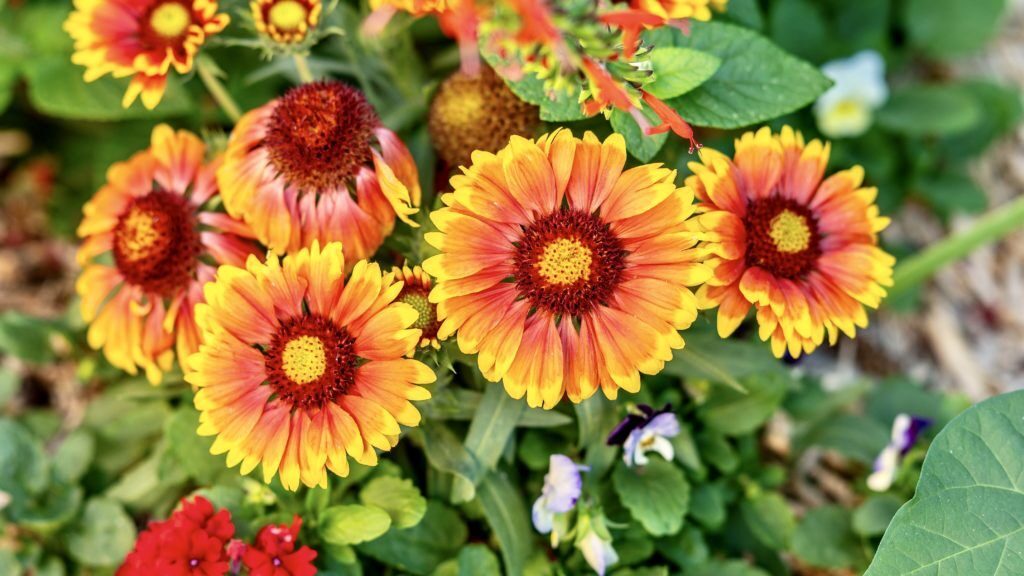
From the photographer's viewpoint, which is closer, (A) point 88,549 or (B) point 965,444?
(B) point 965,444

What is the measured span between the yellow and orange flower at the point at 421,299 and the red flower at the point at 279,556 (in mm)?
322

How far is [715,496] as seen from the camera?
5.03 feet

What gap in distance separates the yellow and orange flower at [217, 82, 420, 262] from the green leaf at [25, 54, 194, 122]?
1.56 feet

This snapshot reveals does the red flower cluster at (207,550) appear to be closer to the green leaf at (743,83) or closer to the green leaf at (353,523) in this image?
the green leaf at (353,523)

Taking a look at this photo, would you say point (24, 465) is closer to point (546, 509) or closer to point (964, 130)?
point (546, 509)

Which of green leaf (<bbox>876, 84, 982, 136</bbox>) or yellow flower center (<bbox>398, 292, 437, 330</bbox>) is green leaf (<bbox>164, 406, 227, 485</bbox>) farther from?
green leaf (<bbox>876, 84, 982, 136</bbox>)

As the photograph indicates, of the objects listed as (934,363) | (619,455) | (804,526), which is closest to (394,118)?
(619,455)

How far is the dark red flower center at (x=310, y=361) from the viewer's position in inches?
47.4

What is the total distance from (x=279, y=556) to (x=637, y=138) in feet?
2.52

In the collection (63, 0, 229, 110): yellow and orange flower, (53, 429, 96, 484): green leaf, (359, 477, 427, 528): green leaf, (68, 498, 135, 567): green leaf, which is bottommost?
(68, 498, 135, 567): green leaf

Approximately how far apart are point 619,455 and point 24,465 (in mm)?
1050

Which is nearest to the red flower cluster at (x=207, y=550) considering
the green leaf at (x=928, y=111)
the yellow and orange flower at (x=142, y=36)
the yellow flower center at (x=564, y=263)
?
the yellow flower center at (x=564, y=263)

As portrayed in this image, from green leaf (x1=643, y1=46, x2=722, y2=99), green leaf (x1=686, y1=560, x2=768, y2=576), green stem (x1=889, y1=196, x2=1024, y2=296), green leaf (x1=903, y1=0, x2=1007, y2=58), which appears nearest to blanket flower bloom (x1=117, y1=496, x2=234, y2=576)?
green leaf (x1=686, y1=560, x2=768, y2=576)

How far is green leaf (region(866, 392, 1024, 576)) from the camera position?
1.27m
